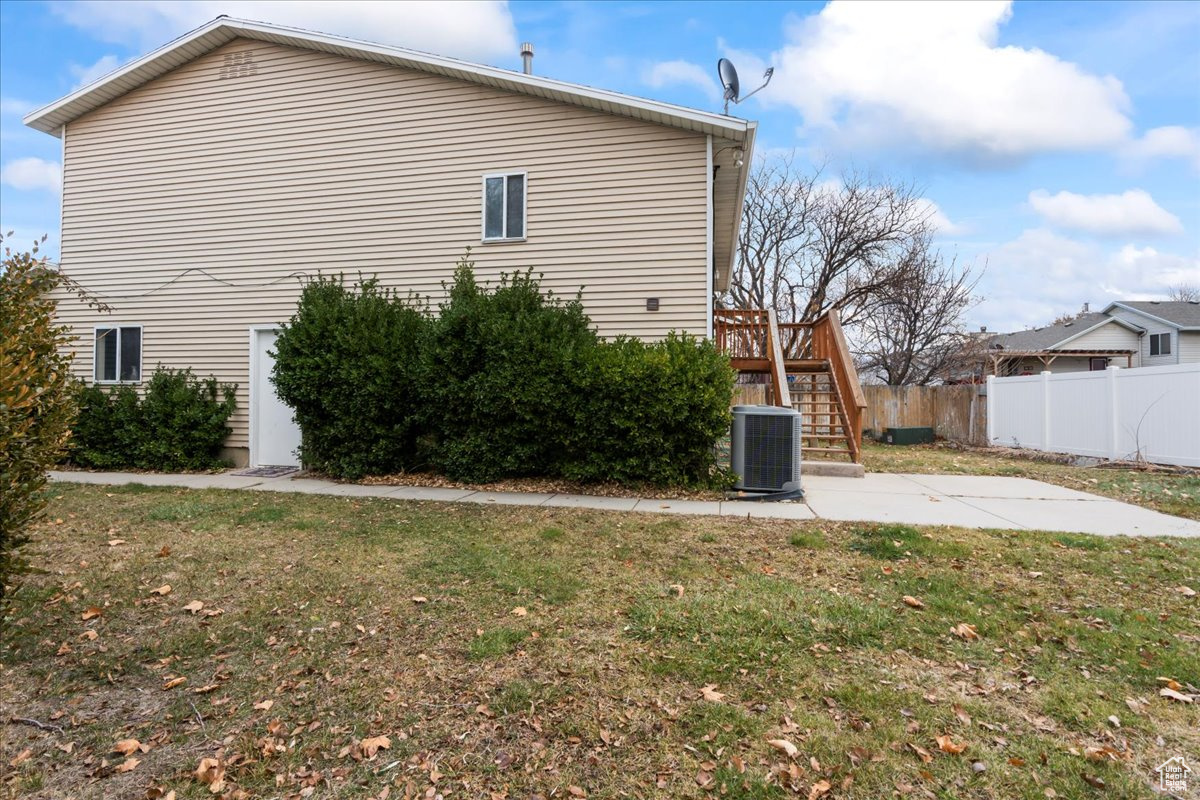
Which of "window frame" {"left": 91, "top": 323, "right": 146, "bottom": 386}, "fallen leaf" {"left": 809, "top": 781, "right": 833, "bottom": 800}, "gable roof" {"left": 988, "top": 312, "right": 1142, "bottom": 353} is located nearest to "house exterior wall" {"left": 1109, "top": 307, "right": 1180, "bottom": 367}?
"gable roof" {"left": 988, "top": 312, "right": 1142, "bottom": 353}

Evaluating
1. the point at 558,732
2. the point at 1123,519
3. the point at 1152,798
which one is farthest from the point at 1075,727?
the point at 1123,519

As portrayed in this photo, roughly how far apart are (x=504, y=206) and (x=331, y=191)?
3.03 meters

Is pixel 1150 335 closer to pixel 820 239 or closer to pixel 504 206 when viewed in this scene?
pixel 820 239

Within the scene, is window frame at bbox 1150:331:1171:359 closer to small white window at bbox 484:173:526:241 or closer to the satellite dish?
the satellite dish

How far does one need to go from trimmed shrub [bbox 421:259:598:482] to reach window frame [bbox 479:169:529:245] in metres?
0.96

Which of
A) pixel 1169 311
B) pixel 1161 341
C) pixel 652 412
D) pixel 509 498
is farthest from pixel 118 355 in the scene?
pixel 1169 311

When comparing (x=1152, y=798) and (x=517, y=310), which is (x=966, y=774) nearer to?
(x=1152, y=798)

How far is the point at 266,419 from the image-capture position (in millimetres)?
9734

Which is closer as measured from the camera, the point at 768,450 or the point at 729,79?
the point at 768,450

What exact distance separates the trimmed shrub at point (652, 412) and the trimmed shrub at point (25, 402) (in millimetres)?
4968

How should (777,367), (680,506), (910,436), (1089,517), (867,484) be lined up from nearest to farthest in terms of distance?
(1089,517) < (680,506) < (867,484) < (777,367) < (910,436)

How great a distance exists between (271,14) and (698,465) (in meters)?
10.3

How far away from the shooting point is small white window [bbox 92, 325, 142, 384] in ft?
33.3

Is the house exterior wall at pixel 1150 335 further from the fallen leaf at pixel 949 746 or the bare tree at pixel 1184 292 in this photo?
the fallen leaf at pixel 949 746
